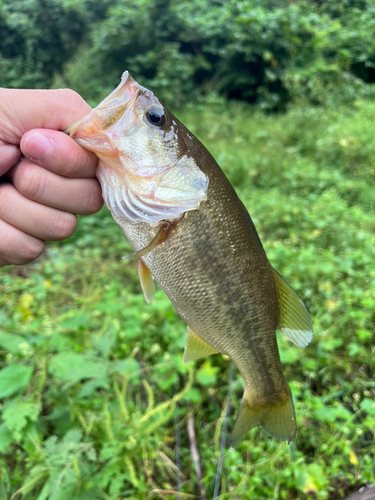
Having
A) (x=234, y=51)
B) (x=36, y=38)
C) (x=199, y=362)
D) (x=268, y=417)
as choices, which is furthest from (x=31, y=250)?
(x=234, y=51)

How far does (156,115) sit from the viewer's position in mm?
1024

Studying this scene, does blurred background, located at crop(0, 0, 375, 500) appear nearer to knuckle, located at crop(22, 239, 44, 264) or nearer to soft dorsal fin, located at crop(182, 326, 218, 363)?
soft dorsal fin, located at crop(182, 326, 218, 363)

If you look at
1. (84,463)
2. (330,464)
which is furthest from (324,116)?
(84,463)

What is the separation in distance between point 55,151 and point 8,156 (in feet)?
0.59

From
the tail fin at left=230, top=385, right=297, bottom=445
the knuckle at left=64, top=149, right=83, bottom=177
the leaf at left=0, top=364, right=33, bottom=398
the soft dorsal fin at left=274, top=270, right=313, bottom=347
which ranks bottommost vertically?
the leaf at left=0, top=364, right=33, bottom=398

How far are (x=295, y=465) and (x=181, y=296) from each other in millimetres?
1198

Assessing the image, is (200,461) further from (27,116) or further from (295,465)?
(27,116)

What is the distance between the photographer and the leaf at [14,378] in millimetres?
1409

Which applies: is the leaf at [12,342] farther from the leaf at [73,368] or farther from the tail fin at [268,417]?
the tail fin at [268,417]

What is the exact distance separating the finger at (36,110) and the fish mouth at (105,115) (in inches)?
2.3

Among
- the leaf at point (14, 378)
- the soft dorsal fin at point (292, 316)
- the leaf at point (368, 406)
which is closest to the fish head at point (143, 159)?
the soft dorsal fin at point (292, 316)

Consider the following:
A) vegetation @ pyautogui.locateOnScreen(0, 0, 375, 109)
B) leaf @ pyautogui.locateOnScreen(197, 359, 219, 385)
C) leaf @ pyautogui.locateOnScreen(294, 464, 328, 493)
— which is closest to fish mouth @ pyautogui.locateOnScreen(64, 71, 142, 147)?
leaf @ pyautogui.locateOnScreen(197, 359, 219, 385)

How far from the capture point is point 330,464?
174cm

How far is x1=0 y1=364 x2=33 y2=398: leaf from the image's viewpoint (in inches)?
55.5
